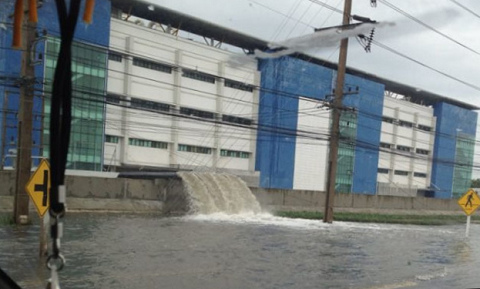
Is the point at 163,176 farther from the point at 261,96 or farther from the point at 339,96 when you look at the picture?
the point at 339,96

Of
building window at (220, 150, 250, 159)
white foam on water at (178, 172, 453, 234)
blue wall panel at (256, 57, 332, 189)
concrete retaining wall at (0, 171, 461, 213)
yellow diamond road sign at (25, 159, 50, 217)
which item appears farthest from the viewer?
building window at (220, 150, 250, 159)

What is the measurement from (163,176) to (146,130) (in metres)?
9.40

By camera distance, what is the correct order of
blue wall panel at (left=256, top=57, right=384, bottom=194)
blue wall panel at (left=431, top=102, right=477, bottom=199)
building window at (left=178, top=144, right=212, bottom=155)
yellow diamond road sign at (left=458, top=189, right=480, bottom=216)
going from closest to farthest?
blue wall panel at (left=431, top=102, right=477, bottom=199) → yellow diamond road sign at (left=458, top=189, right=480, bottom=216) → blue wall panel at (left=256, top=57, right=384, bottom=194) → building window at (left=178, top=144, right=212, bottom=155)

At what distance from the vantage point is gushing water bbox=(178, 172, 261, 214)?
29.8 m

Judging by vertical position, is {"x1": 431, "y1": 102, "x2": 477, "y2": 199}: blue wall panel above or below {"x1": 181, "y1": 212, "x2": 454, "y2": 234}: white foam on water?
above

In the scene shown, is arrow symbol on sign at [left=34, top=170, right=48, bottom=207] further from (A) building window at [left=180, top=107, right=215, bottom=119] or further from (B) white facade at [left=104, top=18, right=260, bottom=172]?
(A) building window at [left=180, top=107, right=215, bottom=119]

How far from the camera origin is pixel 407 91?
613 inches

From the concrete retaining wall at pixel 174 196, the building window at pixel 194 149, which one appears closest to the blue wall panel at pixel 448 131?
the concrete retaining wall at pixel 174 196

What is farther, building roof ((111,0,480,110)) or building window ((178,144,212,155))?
building window ((178,144,212,155))

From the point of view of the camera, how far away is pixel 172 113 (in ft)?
113

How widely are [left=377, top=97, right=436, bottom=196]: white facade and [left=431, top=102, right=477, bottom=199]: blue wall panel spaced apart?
0.88 meters

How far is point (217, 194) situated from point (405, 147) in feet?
60.0

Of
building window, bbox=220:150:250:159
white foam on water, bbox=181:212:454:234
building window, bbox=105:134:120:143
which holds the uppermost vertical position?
building window, bbox=105:134:120:143

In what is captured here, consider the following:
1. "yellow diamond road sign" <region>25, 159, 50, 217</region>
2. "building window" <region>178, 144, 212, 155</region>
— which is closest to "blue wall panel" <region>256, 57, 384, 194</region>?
"building window" <region>178, 144, 212, 155</region>
